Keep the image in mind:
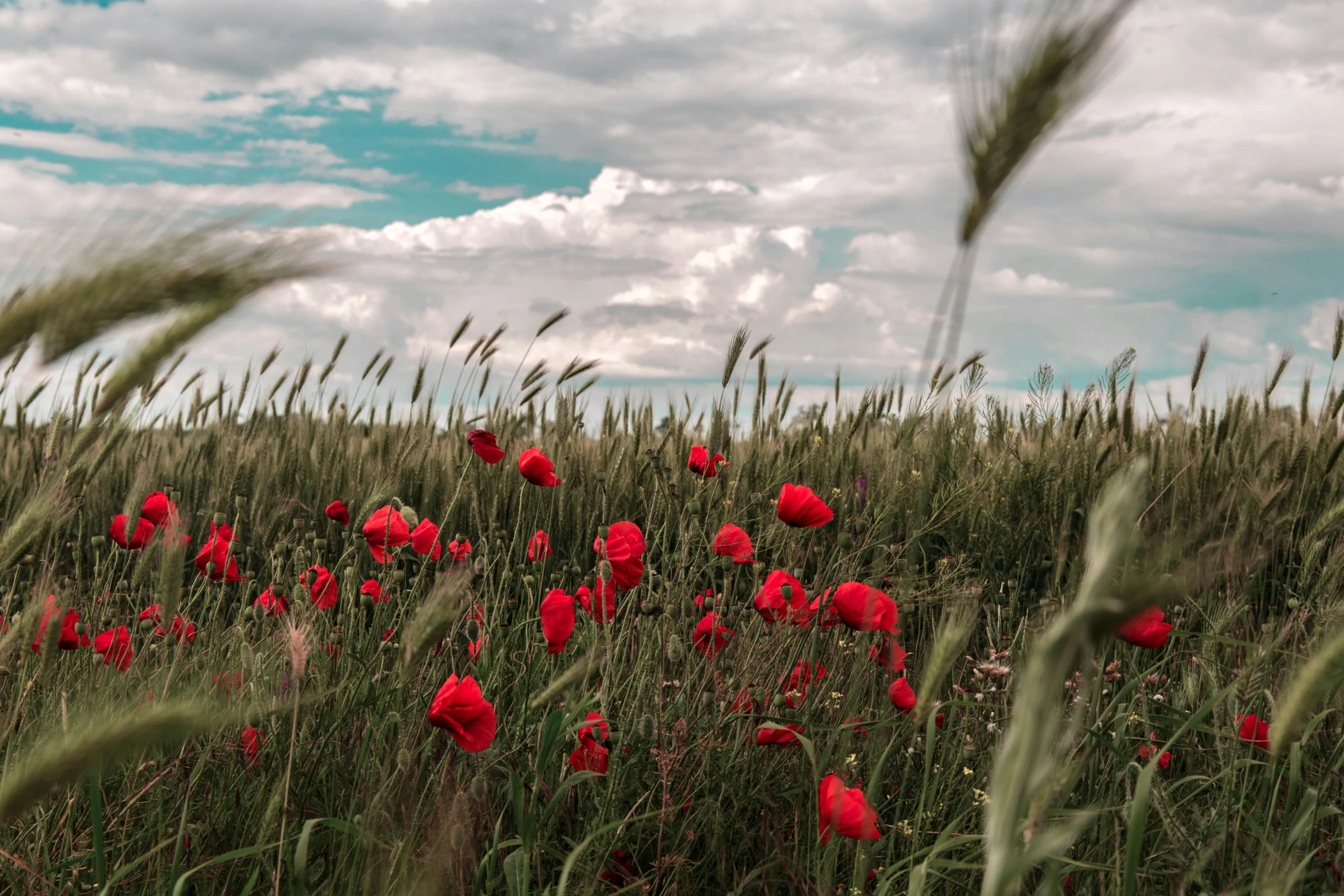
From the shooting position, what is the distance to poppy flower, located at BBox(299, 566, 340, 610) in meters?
1.90

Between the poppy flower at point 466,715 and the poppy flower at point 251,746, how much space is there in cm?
47

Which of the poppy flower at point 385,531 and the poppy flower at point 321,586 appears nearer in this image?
the poppy flower at point 385,531

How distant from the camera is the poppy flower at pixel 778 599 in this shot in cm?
163

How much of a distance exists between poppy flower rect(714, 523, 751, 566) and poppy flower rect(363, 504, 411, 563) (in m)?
0.61

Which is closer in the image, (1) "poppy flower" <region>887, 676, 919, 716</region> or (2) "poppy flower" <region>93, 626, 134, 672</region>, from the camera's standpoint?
(1) "poppy flower" <region>887, 676, 919, 716</region>

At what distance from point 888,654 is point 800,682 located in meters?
0.19

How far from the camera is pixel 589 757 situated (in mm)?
1458

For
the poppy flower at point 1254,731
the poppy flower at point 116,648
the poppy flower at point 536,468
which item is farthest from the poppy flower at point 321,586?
the poppy flower at point 1254,731

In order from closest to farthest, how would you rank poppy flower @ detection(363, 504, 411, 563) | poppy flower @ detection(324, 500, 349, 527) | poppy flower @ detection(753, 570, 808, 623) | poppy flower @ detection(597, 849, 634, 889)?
poppy flower @ detection(597, 849, 634, 889), poppy flower @ detection(753, 570, 808, 623), poppy flower @ detection(363, 504, 411, 563), poppy flower @ detection(324, 500, 349, 527)

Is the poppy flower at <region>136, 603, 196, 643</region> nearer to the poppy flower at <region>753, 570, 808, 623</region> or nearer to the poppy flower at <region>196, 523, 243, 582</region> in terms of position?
the poppy flower at <region>196, 523, 243, 582</region>

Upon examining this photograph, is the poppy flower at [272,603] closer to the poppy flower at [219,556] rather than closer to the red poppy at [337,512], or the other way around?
the poppy flower at [219,556]

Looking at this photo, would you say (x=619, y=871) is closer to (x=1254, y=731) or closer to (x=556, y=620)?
(x=556, y=620)

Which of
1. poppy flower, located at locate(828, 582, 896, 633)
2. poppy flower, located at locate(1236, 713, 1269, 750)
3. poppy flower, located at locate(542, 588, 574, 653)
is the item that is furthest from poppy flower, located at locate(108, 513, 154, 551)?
poppy flower, located at locate(1236, 713, 1269, 750)

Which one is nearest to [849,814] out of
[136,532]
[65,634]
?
[65,634]
